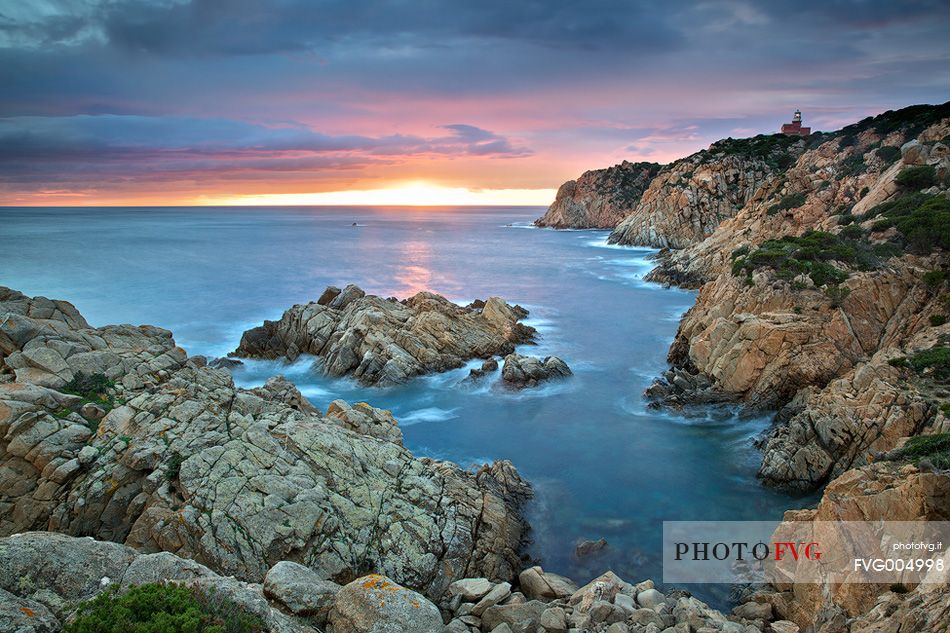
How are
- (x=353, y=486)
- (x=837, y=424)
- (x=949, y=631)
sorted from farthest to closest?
(x=837, y=424) < (x=353, y=486) < (x=949, y=631)

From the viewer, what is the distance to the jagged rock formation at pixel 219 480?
35.4ft

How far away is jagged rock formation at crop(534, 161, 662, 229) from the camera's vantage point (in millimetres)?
125750

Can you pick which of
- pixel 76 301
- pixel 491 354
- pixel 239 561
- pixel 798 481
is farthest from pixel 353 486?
pixel 76 301

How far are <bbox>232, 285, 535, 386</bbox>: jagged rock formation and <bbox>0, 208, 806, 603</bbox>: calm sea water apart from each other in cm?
116

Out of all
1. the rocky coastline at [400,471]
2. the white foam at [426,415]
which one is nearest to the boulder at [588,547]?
the rocky coastline at [400,471]

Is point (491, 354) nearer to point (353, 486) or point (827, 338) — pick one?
point (827, 338)

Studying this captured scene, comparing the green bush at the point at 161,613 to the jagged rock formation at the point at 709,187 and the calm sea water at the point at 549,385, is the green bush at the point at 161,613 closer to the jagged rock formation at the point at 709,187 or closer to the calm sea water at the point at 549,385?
the calm sea water at the point at 549,385

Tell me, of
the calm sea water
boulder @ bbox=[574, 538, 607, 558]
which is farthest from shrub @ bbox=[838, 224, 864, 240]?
boulder @ bbox=[574, 538, 607, 558]

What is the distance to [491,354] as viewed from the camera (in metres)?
30.9

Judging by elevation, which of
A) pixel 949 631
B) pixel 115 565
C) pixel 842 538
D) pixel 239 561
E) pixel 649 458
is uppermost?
pixel 949 631

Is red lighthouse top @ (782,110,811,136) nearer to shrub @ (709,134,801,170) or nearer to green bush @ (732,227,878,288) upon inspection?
shrub @ (709,134,801,170)

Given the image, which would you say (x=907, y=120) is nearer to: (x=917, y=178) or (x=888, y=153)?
(x=888, y=153)

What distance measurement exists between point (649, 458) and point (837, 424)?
625 centimetres

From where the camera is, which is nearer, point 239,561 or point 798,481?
point 239,561
